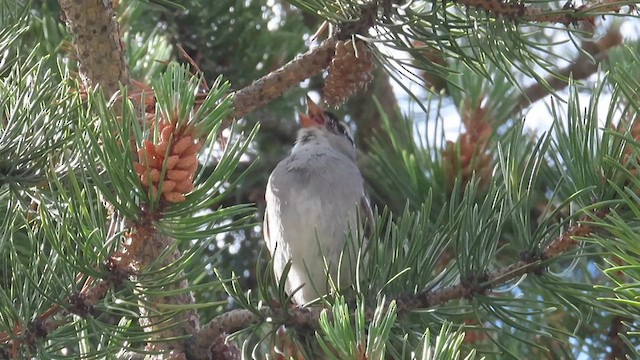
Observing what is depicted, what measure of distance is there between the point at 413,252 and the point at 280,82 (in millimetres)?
368

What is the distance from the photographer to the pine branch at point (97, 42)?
1.50m

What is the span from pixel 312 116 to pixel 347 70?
139 cm

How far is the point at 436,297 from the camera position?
144cm

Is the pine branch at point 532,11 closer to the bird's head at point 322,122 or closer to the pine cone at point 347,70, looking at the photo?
the pine cone at point 347,70

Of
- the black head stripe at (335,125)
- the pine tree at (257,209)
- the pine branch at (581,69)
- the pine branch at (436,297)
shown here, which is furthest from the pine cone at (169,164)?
the pine branch at (581,69)

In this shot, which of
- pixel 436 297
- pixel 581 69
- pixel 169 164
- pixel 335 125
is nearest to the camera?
pixel 169 164

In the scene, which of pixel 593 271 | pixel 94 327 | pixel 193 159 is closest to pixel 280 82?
pixel 193 159

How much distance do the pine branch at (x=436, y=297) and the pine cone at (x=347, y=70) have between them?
0.35 metres

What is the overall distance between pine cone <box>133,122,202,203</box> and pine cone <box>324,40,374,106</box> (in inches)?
16.0

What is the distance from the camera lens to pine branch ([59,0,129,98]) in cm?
150

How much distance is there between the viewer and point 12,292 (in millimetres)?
1337

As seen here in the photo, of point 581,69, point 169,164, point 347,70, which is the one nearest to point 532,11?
point 347,70

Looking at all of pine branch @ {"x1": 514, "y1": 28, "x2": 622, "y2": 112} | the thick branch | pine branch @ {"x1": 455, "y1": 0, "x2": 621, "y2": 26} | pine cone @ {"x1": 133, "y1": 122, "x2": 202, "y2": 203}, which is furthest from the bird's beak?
pine cone @ {"x1": 133, "y1": 122, "x2": 202, "y2": 203}

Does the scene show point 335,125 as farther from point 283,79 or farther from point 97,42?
point 97,42
